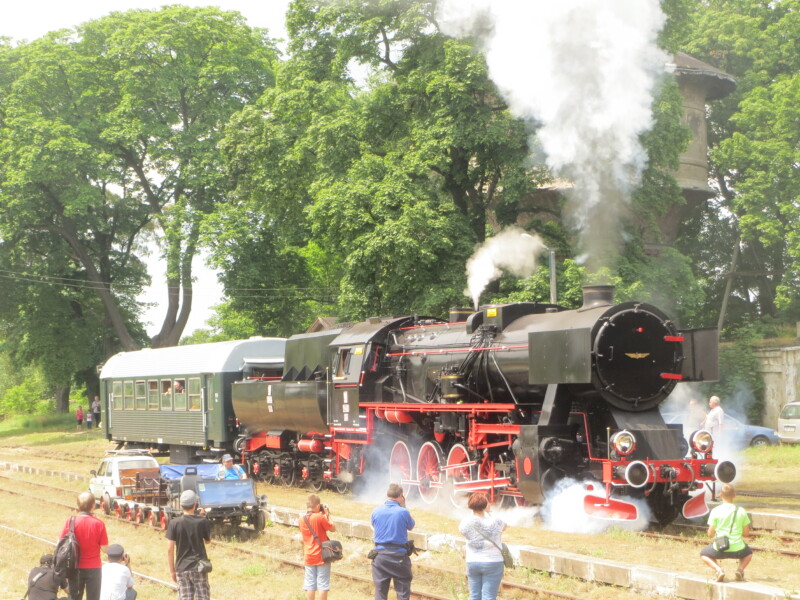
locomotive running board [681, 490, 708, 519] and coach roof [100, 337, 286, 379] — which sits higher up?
coach roof [100, 337, 286, 379]

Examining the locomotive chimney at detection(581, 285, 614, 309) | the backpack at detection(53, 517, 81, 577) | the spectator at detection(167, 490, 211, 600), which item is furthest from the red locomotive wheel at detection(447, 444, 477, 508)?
the backpack at detection(53, 517, 81, 577)

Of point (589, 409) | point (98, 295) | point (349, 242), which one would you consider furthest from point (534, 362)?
point (98, 295)

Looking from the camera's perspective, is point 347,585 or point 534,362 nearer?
point 347,585

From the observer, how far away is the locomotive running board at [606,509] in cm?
1273

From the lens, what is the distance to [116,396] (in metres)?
29.5

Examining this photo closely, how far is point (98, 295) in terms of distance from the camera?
44.9 m

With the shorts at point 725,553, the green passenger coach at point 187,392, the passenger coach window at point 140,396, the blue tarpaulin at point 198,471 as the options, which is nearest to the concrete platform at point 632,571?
the shorts at point 725,553

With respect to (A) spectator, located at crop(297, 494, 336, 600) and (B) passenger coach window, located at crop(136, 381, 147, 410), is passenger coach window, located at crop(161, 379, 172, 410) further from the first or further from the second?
(A) spectator, located at crop(297, 494, 336, 600)

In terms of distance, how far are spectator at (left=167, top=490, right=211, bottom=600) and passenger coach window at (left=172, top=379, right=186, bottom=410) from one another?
54.1 feet

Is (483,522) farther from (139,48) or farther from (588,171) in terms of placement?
(139,48)

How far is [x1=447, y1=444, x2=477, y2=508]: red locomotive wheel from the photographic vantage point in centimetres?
1536

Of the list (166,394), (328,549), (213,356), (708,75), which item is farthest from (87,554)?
(708,75)

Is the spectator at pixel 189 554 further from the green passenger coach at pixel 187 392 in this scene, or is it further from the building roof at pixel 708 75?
the building roof at pixel 708 75

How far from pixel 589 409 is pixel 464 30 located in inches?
623
